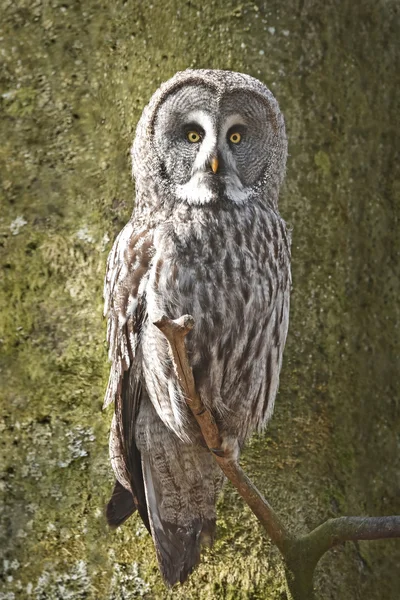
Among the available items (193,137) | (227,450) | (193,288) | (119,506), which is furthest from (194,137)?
(119,506)

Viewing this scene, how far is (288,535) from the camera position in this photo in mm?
2105

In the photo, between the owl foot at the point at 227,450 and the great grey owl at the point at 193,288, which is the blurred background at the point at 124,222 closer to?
the great grey owl at the point at 193,288

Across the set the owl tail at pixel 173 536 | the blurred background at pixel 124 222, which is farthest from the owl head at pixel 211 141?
the owl tail at pixel 173 536

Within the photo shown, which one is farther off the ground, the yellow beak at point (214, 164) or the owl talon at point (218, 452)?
the yellow beak at point (214, 164)

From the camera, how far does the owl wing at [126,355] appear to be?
2.25m

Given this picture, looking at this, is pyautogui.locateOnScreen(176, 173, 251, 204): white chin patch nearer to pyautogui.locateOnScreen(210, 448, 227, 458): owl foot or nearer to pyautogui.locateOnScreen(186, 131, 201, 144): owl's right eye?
pyautogui.locateOnScreen(186, 131, 201, 144): owl's right eye

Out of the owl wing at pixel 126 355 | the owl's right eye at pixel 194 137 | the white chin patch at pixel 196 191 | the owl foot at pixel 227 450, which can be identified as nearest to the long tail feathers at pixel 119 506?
the owl wing at pixel 126 355

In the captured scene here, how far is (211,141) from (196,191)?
0.13m

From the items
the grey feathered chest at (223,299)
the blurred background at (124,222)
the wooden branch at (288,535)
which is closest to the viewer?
the wooden branch at (288,535)

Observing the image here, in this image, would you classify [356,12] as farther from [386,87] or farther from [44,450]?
[44,450]

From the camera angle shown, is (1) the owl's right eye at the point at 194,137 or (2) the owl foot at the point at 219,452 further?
(1) the owl's right eye at the point at 194,137

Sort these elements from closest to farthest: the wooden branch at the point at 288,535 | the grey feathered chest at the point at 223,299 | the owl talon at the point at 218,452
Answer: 1. the wooden branch at the point at 288,535
2. the owl talon at the point at 218,452
3. the grey feathered chest at the point at 223,299

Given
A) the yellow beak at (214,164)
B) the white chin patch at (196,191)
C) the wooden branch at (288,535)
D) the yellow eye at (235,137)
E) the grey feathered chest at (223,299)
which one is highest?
the yellow eye at (235,137)

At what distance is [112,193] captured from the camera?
110 inches
